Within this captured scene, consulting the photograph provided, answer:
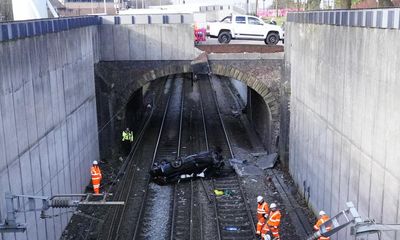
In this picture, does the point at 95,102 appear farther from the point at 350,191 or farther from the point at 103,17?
the point at 350,191

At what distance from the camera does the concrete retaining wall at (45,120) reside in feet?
37.7

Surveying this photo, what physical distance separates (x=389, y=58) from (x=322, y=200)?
600cm

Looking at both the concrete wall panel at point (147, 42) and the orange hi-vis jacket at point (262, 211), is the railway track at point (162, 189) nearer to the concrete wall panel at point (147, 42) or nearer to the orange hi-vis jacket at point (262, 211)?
the orange hi-vis jacket at point (262, 211)

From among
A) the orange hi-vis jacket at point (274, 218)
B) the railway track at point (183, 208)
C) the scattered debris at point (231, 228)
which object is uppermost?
the orange hi-vis jacket at point (274, 218)

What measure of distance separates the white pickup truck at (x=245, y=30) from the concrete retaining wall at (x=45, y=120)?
10.3 metres

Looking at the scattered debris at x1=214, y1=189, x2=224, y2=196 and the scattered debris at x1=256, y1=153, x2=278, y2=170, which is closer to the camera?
the scattered debris at x1=214, y1=189, x2=224, y2=196

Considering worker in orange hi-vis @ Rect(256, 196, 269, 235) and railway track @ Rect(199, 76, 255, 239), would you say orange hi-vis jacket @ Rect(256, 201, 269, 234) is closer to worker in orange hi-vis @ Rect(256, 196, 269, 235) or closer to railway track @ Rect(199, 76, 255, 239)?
worker in orange hi-vis @ Rect(256, 196, 269, 235)

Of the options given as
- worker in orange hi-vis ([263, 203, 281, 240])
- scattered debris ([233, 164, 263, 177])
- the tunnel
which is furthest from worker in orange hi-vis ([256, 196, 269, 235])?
scattered debris ([233, 164, 263, 177])

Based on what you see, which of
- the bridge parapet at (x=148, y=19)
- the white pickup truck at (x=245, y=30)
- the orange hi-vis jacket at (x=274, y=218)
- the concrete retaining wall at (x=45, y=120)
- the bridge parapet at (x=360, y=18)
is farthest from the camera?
the white pickup truck at (x=245, y=30)

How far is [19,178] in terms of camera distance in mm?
11859

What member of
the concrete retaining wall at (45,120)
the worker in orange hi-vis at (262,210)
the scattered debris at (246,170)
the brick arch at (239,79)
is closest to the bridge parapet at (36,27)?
the concrete retaining wall at (45,120)

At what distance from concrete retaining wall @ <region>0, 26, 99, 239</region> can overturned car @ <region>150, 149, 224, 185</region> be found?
2616 mm

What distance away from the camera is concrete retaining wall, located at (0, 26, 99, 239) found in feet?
37.7

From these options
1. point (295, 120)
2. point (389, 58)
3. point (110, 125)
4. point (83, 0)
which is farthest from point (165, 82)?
point (83, 0)
